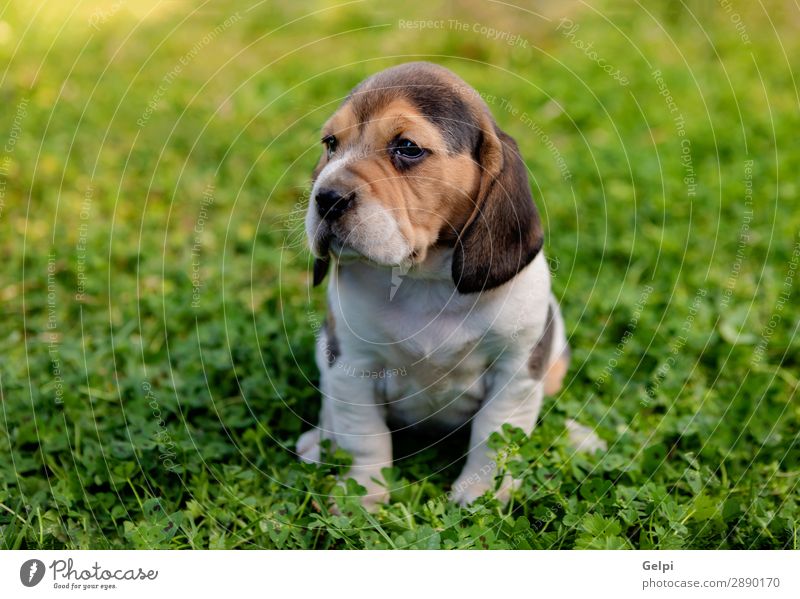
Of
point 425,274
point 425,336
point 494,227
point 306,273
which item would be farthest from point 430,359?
point 306,273

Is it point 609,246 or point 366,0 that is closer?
point 609,246

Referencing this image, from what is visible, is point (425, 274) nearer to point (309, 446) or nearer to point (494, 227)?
point (494, 227)

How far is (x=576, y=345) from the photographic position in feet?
22.2

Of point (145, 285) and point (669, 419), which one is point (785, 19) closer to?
point (669, 419)

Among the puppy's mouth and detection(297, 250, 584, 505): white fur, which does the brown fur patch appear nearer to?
detection(297, 250, 584, 505): white fur

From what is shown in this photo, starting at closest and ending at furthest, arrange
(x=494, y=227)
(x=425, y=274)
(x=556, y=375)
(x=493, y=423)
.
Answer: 1. (x=494, y=227)
2. (x=425, y=274)
3. (x=493, y=423)
4. (x=556, y=375)

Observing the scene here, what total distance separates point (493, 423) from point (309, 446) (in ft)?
4.00

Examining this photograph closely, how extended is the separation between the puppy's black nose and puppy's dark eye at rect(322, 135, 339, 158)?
42 centimetres

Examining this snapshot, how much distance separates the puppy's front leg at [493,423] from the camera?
502 centimetres

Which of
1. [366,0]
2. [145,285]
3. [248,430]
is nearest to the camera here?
[248,430]

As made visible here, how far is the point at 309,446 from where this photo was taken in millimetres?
5633
